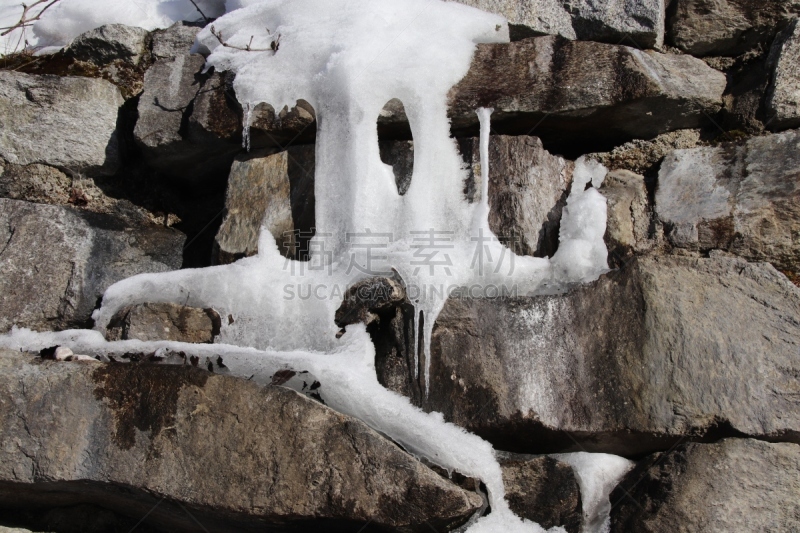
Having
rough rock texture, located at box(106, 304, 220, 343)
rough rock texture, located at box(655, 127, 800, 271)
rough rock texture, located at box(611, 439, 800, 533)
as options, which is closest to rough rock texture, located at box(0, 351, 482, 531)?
rough rock texture, located at box(106, 304, 220, 343)

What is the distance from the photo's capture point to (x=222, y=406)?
90.8 inches

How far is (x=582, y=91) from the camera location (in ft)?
9.46

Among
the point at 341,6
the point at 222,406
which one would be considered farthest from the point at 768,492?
the point at 341,6

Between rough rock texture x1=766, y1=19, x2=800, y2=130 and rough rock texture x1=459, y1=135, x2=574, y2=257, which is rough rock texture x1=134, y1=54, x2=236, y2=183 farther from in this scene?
rough rock texture x1=766, y1=19, x2=800, y2=130

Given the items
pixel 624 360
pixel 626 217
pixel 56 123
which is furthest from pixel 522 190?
pixel 56 123

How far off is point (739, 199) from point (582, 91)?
68cm

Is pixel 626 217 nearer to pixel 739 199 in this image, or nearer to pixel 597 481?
pixel 739 199

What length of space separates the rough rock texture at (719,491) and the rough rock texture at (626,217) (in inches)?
29.8

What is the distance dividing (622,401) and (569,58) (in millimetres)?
1342

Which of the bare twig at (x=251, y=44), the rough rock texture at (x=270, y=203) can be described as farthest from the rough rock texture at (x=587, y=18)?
the rough rock texture at (x=270, y=203)

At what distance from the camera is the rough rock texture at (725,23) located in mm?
3100

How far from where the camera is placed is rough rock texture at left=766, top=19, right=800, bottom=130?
9.40 feet

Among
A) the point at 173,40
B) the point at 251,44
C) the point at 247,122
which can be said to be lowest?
the point at 247,122

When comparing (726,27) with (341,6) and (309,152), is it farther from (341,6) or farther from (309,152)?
(309,152)
